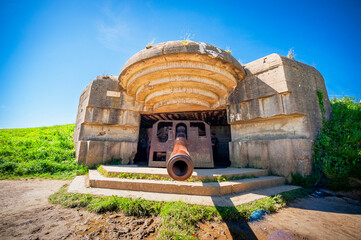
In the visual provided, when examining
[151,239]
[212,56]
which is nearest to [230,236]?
[151,239]

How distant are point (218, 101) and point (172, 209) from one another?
14.2 ft

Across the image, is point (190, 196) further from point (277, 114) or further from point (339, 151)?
point (339, 151)

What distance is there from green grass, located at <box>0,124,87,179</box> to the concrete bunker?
2.11ft

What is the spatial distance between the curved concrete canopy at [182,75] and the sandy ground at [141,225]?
3.61m

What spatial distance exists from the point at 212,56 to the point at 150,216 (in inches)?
152

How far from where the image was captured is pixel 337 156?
3.52 meters

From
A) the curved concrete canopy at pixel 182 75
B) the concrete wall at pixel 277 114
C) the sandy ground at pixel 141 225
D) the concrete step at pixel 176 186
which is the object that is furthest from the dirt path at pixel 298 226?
the curved concrete canopy at pixel 182 75

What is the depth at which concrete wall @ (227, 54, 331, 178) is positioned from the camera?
3.97 m

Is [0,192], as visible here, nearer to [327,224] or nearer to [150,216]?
[150,216]

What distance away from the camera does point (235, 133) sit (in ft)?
17.7

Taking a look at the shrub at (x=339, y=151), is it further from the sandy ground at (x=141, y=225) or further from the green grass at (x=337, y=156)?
the sandy ground at (x=141, y=225)

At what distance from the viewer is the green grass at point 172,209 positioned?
1.74m

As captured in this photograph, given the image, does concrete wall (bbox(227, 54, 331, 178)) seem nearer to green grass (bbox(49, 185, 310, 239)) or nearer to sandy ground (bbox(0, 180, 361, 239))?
sandy ground (bbox(0, 180, 361, 239))

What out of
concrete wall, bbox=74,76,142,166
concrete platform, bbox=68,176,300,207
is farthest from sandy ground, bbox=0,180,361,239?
concrete wall, bbox=74,76,142,166
